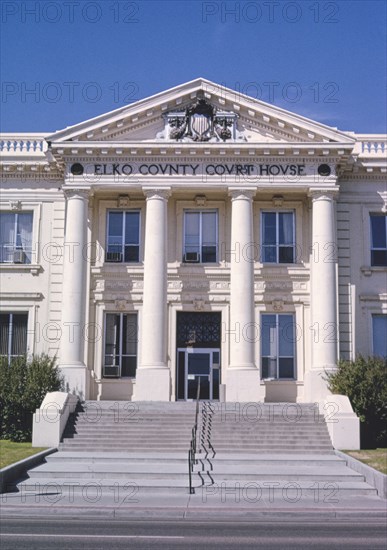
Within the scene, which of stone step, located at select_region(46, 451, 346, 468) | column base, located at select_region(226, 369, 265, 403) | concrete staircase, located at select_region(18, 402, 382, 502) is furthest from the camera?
column base, located at select_region(226, 369, 265, 403)

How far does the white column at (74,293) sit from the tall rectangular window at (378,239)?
1186 cm

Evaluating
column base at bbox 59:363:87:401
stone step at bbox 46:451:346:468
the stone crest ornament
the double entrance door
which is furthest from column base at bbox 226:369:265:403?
the stone crest ornament

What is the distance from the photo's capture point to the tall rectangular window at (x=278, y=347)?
32250 millimetres

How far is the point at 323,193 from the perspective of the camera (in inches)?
Answer: 1243

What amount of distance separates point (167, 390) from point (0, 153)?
40.2 ft

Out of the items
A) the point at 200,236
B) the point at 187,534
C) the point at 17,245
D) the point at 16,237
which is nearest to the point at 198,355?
the point at 200,236

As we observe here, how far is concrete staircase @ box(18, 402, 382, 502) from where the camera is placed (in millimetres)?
20203

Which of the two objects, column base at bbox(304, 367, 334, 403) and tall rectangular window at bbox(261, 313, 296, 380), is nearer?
column base at bbox(304, 367, 334, 403)

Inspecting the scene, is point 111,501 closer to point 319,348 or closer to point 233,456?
point 233,456

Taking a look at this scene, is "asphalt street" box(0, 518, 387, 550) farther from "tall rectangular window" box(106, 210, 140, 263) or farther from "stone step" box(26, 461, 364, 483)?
"tall rectangular window" box(106, 210, 140, 263)

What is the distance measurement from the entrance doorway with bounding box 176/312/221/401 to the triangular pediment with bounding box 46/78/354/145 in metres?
7.31

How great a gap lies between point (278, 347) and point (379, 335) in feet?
13.7

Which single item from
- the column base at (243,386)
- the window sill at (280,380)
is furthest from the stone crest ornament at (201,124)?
the window sill at (280,380)

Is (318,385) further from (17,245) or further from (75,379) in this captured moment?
(17,245)
